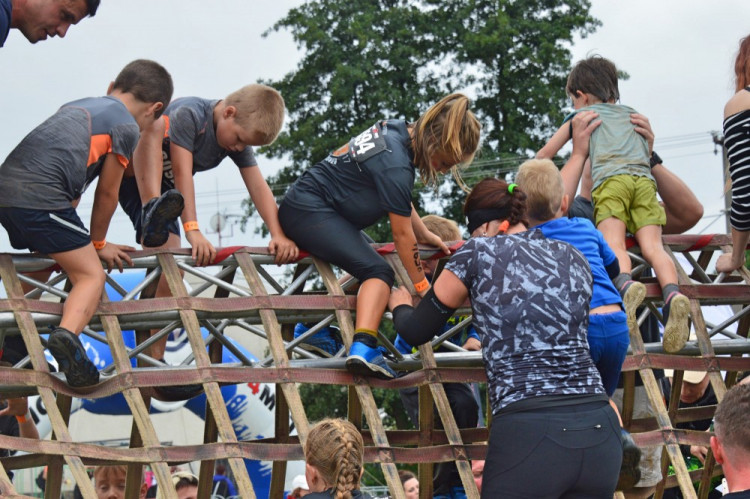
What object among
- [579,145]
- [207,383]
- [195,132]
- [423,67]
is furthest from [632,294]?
[423,67]

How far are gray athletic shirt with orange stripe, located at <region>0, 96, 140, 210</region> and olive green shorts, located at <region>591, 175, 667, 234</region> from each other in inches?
107

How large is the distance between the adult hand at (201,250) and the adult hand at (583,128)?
2.36 meters

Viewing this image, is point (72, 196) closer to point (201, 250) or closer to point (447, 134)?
point (201, 250)

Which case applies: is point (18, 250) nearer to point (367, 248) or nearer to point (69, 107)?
point (69, 107)

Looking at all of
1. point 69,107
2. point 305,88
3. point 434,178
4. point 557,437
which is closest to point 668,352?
point 434,178

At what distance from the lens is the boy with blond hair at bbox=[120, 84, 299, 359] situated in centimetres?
567

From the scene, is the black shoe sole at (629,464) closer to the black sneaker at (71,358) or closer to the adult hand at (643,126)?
the adult hand at (643,126)

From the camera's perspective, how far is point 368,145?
550cm

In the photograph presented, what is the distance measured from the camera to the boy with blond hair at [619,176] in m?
5.95

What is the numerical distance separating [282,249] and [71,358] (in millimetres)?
1335

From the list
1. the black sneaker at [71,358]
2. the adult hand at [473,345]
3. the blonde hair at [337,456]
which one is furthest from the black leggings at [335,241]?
the blonde hair at [337,456]

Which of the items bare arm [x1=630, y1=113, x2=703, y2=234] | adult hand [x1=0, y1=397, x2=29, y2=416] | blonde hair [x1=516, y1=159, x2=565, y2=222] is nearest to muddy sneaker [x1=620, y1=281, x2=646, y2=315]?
blonde hair [x1=516, y1=159, x2=565, y2=222]

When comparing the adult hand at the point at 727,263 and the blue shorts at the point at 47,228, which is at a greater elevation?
the blue shorts at the point at 47,228

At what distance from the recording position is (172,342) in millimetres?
12227
